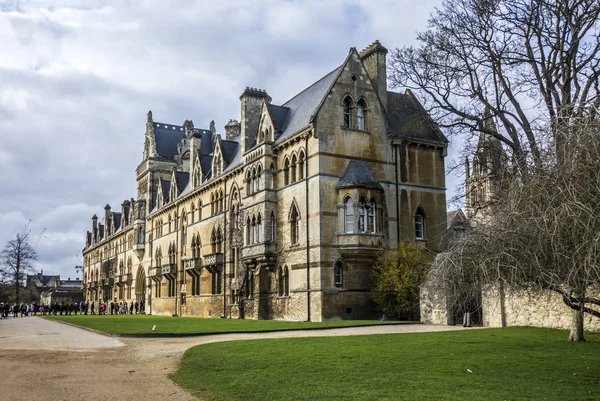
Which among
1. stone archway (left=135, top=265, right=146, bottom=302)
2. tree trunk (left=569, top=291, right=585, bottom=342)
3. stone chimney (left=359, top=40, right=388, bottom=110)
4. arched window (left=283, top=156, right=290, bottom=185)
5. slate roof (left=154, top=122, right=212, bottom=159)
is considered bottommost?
tree trunk (left=569, top=291, right=585, bottom=342)

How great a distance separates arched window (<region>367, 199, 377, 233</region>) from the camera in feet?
117

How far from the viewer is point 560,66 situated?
80.7 feet

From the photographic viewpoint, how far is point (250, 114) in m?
44.9

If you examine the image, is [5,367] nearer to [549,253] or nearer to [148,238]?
[549,253]

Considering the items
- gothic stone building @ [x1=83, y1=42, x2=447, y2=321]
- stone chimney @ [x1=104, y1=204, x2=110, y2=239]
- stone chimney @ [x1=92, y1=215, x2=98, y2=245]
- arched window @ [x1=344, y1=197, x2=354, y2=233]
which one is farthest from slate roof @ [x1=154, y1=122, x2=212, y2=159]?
arched window @ [x1=344, y1=197, x2=354, y2=233]

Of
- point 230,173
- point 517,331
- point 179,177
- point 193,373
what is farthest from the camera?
point 179,177

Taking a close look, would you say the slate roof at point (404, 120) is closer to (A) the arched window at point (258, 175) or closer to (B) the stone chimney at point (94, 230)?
(A) the arched window at point (258, 175)

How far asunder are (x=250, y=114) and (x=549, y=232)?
3584 cm

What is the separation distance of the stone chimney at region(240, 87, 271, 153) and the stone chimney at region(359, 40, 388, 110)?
27.3 feet

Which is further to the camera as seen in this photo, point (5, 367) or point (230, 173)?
point (230, 173)

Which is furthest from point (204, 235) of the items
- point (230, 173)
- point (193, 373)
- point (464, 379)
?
point (464, 379)

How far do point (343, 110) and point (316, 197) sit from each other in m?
5.59

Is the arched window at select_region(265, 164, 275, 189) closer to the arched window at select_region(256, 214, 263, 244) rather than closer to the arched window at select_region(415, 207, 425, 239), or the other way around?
the arched window at select_region(256, 214, 263, 244)

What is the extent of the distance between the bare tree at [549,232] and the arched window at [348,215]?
73.6 ft
